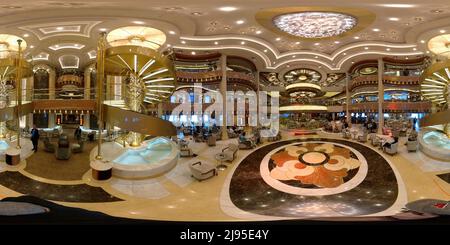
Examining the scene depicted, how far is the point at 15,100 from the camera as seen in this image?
1534 millimetres

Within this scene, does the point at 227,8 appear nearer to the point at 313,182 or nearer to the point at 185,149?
the point at 185,149

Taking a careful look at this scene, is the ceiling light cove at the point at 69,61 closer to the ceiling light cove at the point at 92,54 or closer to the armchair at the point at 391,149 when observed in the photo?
the ceiling light cove at the point at 92,54

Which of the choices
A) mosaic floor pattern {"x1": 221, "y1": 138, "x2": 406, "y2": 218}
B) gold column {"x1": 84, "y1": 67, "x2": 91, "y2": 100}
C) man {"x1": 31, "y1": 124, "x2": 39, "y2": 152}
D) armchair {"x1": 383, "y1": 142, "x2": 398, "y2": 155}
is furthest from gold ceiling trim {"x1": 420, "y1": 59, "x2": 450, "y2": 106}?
man {"x1": 31, "y1": 124, "x2": 39, "y2": 152}

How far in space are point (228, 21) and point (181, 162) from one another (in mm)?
822

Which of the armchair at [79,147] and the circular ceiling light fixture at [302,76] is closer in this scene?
the armchair at [79,147]

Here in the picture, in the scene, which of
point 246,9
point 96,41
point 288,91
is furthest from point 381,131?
point 96,41

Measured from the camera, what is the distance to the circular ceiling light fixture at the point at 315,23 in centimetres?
129

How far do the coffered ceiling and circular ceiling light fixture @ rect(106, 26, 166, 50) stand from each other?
0.03 meters

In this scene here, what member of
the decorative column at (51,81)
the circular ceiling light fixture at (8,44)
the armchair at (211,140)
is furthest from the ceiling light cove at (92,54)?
the armchair at (211,140)

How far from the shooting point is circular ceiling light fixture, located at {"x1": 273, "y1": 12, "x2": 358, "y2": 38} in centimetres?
129

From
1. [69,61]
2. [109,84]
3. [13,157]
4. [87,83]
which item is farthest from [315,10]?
[13,157]

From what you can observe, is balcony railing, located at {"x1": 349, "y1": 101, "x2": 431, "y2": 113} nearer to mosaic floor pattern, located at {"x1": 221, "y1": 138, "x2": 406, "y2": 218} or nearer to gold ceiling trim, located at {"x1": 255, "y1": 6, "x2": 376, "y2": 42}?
mosaic floor pattern, located at {"x1": 221, "y1": 138, "x2": 406, "y2": 218}

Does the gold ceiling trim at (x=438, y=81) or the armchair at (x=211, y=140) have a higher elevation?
the gold ceiling trim at (x=438, y=81)

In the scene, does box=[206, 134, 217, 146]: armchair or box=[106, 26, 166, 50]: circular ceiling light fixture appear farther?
box=[206, 134, 217, 146]: armchair
